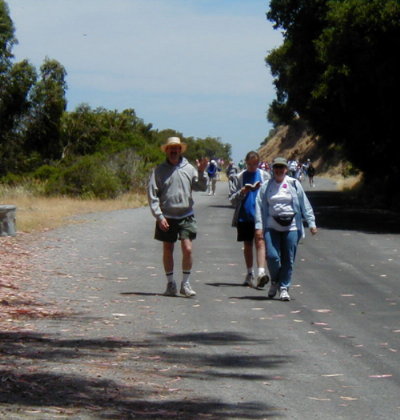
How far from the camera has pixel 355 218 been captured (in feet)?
97.1

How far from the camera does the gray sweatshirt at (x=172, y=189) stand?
39.1 ft

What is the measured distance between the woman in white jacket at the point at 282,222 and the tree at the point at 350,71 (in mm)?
15627

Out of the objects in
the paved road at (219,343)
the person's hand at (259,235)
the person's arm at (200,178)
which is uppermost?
the person's arm at (200,178)

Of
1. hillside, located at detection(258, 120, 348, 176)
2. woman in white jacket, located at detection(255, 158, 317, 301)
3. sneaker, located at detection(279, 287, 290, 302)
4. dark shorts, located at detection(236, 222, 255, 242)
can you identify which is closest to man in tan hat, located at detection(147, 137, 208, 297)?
woman in white jacket, located at detection(255, 158, 317, 301)

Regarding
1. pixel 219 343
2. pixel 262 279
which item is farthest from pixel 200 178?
pixel 219 343

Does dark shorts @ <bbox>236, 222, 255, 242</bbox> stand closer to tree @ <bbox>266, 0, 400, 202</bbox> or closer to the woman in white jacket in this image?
the woman in white jacket

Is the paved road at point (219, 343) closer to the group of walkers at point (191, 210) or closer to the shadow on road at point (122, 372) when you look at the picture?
the shadow on road at point (122, 372)

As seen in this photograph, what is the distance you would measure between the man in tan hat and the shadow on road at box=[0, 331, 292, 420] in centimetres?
274

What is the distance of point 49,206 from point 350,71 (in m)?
11.1

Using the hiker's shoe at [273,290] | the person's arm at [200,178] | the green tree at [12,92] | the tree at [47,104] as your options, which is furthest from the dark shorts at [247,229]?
the tree at [47,104]

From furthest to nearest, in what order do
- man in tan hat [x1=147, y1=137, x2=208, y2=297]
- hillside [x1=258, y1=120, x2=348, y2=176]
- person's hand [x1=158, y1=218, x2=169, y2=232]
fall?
hillside [x1=258, y1=120, x2=348, y2=176], man in tan hat [x1=147, y1=137, x2=208, y2=297], person's hand [x1=158, y1=218, x2=169, y2=232]

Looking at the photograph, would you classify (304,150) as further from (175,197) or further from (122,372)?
(122,372)

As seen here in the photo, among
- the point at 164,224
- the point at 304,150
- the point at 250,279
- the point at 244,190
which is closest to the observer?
the point at 164,224

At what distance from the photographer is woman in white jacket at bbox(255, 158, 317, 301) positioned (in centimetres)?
1199
